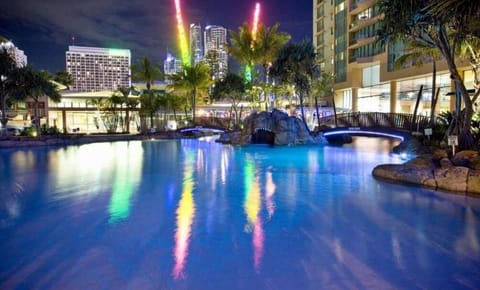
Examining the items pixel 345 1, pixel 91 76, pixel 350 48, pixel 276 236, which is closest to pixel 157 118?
pixel 350 48

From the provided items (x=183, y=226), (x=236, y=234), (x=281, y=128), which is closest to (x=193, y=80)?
(x=281, y=128)

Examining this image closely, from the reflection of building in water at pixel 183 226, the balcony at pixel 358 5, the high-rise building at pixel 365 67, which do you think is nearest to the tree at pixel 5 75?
the reflection of building in water at pixel 183 226

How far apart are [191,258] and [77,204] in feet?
13.2

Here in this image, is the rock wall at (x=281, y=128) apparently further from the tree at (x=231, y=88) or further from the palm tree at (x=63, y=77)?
the palm tree at (x=63, y=77)

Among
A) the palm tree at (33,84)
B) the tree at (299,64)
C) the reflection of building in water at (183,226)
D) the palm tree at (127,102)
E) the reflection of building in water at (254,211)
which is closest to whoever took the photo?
the reflection of building in water at (183,226)

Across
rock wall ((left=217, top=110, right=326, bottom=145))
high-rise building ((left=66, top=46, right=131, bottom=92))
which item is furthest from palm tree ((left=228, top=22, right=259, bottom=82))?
high-rise building ((left=66, top=46, right=131, bottom=92))

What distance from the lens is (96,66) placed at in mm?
104625

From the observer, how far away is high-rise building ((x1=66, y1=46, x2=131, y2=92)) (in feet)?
335

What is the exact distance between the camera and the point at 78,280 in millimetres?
4016

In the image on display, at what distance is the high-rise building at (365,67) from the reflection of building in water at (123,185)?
17746mm

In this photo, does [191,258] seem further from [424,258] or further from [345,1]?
[345,1]

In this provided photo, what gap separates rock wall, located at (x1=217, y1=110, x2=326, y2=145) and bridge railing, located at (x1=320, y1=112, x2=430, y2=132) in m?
2.41

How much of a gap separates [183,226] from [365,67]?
33.5 m

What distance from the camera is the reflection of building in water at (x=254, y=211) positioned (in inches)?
192
